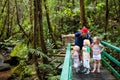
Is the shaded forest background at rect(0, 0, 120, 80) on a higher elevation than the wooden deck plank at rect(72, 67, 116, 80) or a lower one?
higher

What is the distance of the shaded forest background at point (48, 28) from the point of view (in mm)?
10211

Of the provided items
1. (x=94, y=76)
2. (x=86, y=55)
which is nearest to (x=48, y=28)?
(x=86, y=55)

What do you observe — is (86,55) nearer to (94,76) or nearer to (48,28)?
(94,76)

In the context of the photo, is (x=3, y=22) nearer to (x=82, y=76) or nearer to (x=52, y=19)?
(x=52, y=19)

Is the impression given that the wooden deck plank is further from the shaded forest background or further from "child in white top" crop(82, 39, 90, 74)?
the shaded forest background

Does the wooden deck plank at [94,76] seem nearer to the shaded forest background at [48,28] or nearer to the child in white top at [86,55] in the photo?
the child in white top at [86,55]

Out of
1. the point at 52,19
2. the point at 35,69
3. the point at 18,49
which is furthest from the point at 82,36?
the point at 52,19

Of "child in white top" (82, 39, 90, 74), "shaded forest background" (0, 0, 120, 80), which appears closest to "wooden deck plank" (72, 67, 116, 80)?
"child in white top" (82, 39, 90, 74)

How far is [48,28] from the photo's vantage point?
17.9 m

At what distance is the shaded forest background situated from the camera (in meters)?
10.2

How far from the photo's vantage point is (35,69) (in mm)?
9508

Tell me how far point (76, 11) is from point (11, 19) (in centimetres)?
788

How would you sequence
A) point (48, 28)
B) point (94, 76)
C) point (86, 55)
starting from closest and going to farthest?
point (94, 76) < point (86, 55) < point (48, 28)

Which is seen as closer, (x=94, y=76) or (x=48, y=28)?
(x=94, y=76)
